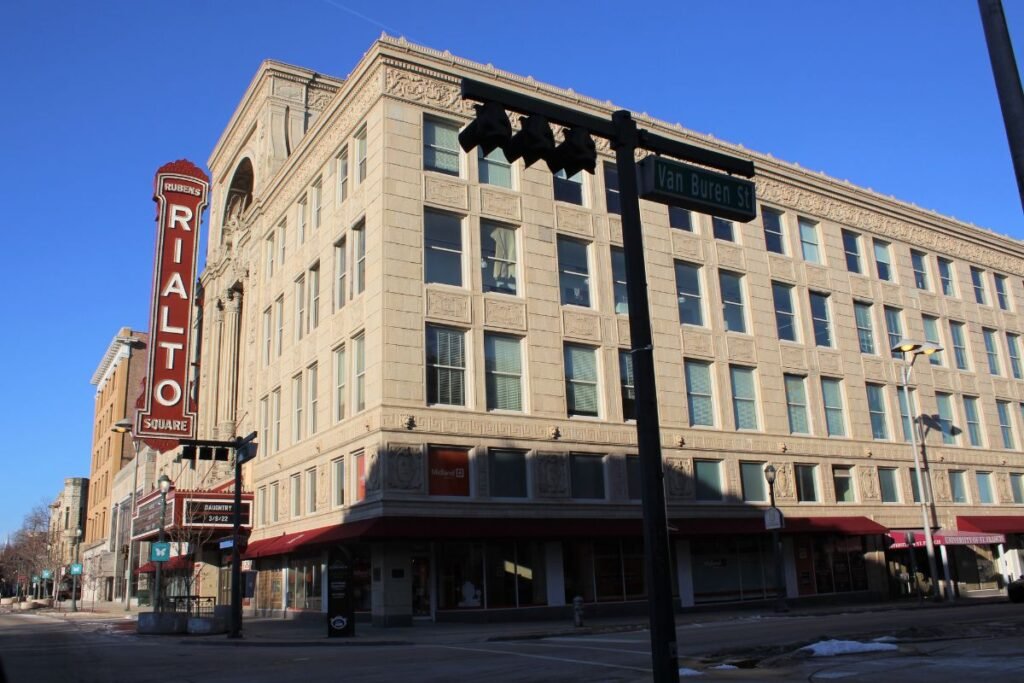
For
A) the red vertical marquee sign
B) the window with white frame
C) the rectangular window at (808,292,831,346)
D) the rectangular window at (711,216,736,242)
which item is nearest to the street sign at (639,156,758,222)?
the window with white frame

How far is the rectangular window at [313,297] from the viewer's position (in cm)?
3691

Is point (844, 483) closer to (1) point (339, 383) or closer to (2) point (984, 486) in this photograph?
(2) point (984, 486)

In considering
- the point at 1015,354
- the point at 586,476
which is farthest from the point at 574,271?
the point at 1015,354

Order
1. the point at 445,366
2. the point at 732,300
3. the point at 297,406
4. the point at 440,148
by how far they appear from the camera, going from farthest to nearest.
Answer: the point at 732,300, the point at 297,406, the point at 440,148, the point at 445,366

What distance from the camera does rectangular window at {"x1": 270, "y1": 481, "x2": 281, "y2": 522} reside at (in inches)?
1518

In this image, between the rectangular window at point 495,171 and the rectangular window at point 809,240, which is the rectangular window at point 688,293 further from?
the rectangular window at point 495,171

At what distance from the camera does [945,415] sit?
45.8 m

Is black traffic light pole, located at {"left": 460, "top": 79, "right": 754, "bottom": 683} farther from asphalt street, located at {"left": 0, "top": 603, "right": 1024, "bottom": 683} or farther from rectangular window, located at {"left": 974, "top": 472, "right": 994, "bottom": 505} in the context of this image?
rectangular window, located at {"left": 974, "top": 472, "right": 994, "bottom": 505}

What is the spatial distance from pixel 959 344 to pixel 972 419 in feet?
13.9

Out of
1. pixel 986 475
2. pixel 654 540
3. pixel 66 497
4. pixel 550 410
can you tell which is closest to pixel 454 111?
pixel 550 410

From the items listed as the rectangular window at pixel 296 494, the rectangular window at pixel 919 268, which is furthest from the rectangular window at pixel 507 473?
the rectangular window at pixel 919 268

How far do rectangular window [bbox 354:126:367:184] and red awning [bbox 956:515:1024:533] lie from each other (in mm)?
32830

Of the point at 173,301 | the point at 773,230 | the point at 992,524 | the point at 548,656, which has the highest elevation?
the point at 773,230

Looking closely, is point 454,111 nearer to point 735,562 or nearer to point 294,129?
point 294,129
